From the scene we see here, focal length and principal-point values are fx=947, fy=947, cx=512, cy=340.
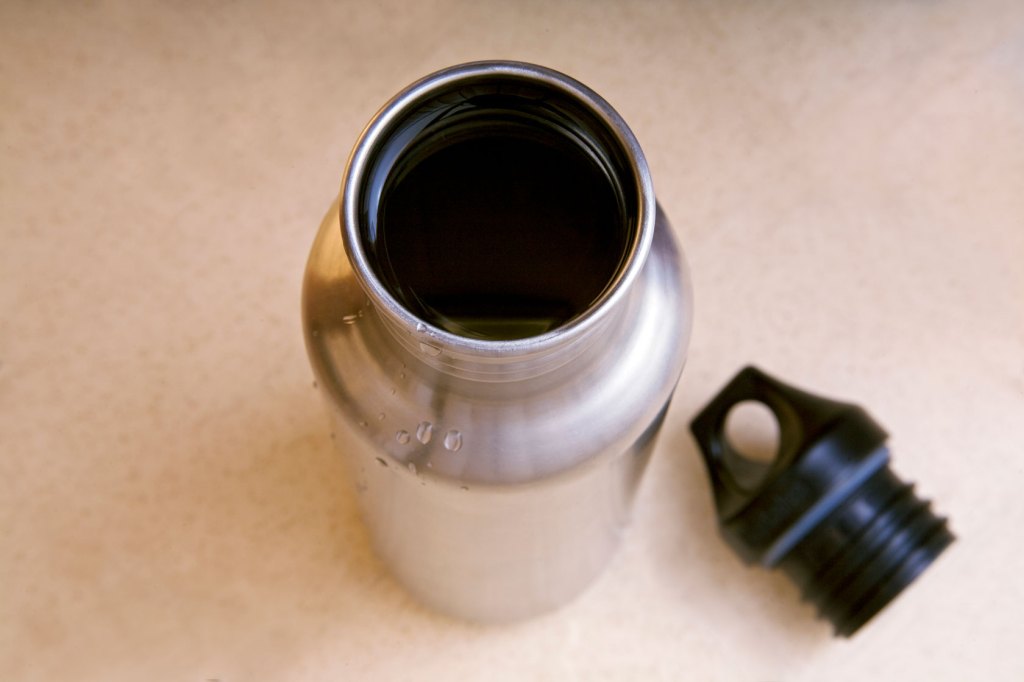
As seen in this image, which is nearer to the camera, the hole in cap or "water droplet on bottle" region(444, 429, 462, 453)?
"water droplet on bottle" region(444, 429, 462, 453)

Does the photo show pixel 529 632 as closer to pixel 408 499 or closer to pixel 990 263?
pixel 408 499

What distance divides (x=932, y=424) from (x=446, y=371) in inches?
17.4

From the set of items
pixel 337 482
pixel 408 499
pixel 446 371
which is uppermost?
pixel 446 371

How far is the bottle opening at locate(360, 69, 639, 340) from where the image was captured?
338mm

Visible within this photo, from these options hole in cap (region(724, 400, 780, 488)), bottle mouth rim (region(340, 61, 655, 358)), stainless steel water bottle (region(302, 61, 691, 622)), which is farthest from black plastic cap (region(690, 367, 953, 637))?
bottle mouth rim (region(340, 61, 655, 358))

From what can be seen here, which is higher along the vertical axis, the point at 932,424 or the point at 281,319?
the point at 932,424

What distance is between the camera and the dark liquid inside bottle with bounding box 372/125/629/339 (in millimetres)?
348

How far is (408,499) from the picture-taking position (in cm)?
44

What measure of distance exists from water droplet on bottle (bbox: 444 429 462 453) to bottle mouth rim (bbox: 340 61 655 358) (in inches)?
2.0

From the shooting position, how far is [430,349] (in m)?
0.32

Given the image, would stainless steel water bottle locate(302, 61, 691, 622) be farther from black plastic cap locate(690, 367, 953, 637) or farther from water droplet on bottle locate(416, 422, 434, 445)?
black plastic cap locate(690, 367, 953, 637)

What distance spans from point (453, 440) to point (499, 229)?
0.09m

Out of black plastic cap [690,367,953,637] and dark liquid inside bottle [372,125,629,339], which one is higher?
dark liquid inside bottle [372,125,629,339]

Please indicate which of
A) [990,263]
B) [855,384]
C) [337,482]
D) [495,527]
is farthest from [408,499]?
[990,263]
